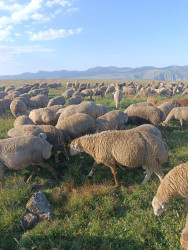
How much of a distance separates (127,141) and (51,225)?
9.10 ft

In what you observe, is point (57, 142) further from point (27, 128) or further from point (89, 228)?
point (89, 228)

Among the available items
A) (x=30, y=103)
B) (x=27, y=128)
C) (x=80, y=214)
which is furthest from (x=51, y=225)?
(x=30, y=103)

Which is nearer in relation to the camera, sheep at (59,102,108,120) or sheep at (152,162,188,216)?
sheep at (152,162,188,216)

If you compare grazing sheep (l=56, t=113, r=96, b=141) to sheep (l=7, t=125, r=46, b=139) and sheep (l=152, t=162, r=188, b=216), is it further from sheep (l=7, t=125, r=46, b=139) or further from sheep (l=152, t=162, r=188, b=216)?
sheep (l=152, t=162, r=188, b=216)

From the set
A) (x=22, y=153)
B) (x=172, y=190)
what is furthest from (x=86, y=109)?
(x=172, y=190)

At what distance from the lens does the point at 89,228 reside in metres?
3.77

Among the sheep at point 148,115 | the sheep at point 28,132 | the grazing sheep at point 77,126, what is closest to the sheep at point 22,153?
the sheep at point 28,132

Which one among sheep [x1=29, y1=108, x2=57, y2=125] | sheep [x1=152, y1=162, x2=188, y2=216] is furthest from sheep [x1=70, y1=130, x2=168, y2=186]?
sheep [x1=29, y1=108, x2=57, y2=125]

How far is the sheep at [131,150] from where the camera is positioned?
15.4ft

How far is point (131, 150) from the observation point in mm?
4703

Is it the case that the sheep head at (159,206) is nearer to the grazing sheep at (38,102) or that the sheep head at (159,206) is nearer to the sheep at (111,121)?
the sheep at (111,121)

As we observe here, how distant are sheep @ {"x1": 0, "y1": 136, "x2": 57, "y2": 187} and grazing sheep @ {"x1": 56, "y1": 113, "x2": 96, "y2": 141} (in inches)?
70.4

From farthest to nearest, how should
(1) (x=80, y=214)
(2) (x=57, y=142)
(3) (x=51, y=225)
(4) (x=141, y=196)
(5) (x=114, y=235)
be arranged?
(2) (x=57, y=142) < (4) (x=141, y=196) < (1) (x=80, y=214) < (3) (x=51, y=225) < (5) (x=114, y=235)

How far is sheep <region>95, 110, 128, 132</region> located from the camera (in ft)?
25.4
